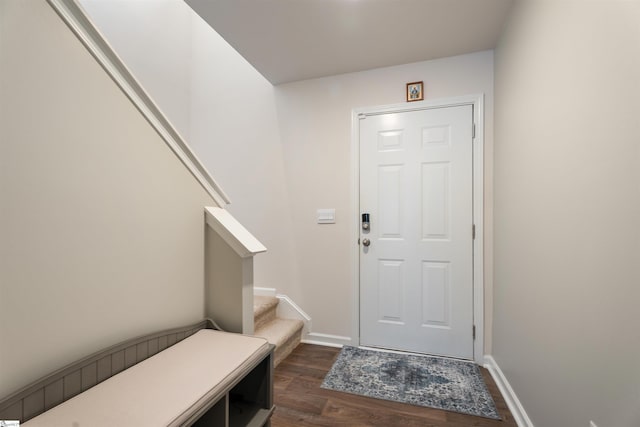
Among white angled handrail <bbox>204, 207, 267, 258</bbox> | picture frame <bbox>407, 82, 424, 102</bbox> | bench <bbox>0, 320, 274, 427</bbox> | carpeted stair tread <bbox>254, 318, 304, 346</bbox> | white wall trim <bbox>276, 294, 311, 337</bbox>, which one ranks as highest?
picture frame <bbox>407, 82, 424, 102</bbox>

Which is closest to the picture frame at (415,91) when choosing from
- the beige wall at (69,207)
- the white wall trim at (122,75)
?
the white wall trim at (122,75)

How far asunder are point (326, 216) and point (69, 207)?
194cm

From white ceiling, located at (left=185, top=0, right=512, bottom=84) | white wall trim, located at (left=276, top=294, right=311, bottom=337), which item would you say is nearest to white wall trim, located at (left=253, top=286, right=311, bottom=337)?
white wall trim, located at (left=276, top=294, right=311, bottom=337)

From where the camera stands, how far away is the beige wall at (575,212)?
828 mm

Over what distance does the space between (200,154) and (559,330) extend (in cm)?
318

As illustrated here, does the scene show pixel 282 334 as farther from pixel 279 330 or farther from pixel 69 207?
pixel 69 207

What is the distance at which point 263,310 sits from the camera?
250 cm

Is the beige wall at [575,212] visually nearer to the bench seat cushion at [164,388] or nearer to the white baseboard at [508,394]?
the white baseboard at [508,394]

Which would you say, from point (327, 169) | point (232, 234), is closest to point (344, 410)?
point (232, 234)

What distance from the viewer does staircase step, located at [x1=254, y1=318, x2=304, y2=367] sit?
7.42 feet

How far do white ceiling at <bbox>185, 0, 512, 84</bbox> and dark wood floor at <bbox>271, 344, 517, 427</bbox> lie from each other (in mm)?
2446

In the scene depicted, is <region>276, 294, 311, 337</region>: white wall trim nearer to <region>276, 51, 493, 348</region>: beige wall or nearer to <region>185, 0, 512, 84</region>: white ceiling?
<region>276, 51, 493, 348</region>: beige wall

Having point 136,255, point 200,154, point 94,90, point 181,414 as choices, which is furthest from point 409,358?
point 200,154

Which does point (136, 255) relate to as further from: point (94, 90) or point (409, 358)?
point (409, 358)
